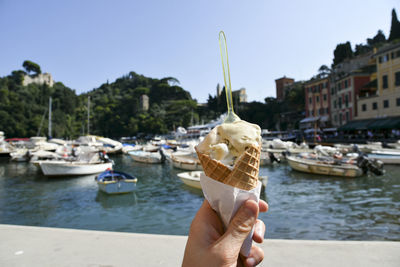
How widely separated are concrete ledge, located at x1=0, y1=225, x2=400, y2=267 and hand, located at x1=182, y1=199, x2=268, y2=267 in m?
1.77

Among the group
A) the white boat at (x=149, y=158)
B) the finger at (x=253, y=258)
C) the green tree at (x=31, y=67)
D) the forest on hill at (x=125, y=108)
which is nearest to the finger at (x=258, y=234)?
the finger at (x=253, y=258)

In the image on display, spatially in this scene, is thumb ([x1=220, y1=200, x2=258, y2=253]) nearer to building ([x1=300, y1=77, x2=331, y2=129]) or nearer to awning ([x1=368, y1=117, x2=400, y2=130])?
awning ([x1=368, y1=117, x2=400, y2=130])

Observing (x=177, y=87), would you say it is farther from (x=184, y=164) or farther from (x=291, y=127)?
(x=184, y=164)

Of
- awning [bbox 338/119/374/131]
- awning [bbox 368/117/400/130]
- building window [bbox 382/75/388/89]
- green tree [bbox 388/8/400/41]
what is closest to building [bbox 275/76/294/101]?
green tree [bbox 388/8/400/41]

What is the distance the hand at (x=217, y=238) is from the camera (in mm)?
1483

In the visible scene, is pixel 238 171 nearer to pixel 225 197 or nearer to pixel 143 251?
pixel 225 197

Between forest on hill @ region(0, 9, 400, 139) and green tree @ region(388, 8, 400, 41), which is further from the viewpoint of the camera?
forest on hill @ region(0, 9, 400, 139)

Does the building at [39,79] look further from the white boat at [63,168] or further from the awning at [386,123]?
the awning at [386,123]

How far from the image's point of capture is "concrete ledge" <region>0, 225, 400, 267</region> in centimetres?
311

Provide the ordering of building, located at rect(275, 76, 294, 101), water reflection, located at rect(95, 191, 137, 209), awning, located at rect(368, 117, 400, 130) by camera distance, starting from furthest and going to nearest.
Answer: building, located at rect(275, 76, 294, 101), awning, located at rect(368, 117, 400, 130), water reflection, located at rect(95, 191, 137, 209)

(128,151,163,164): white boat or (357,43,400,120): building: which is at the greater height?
(357,43,400,120): building

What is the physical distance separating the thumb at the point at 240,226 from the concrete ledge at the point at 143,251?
5.99ft

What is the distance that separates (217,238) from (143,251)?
2.30 m

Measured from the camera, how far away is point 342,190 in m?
12.9
